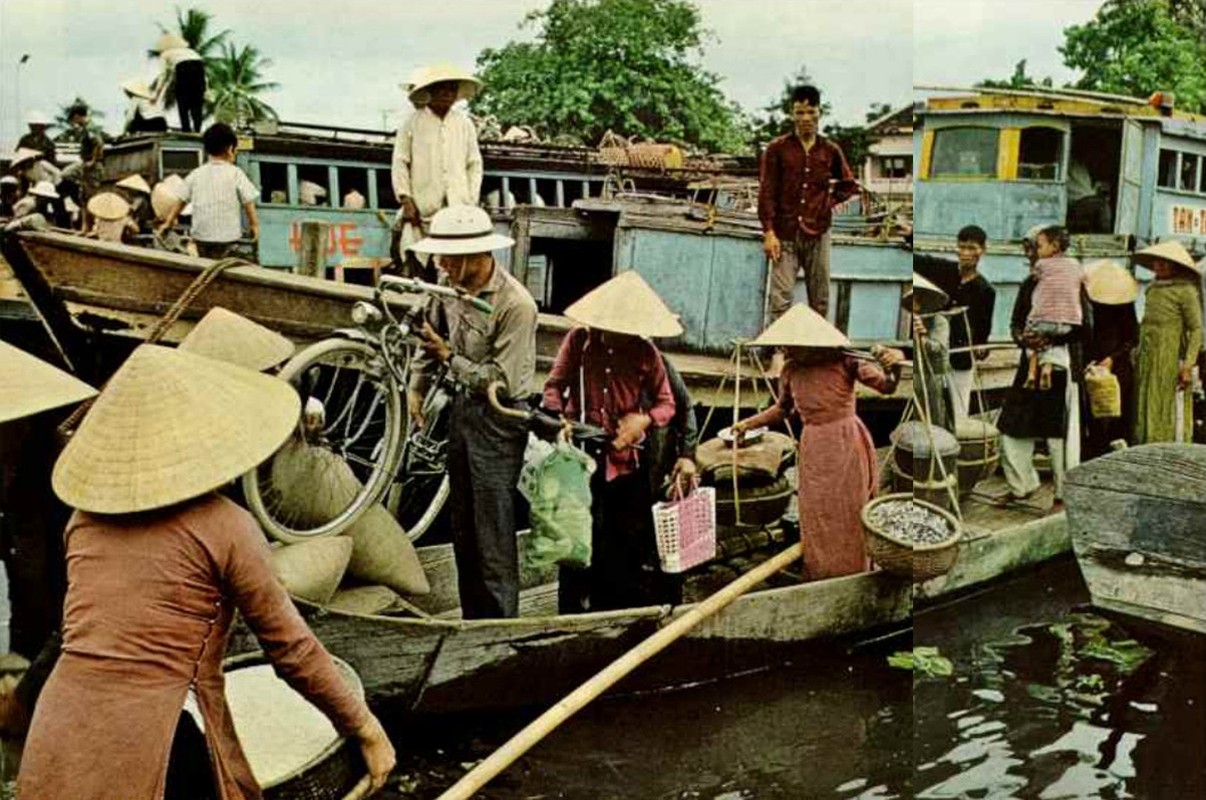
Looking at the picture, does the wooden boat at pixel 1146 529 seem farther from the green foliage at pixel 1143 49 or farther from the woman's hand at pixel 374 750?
the woman's hand at pixel 374 750

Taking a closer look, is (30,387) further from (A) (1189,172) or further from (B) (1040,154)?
(A) (1189,172)

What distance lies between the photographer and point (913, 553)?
406 cm

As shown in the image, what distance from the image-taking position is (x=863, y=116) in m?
4.11

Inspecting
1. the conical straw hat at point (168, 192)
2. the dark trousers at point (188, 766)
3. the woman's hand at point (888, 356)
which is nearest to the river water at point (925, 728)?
the woman's hand at point (888, 356)

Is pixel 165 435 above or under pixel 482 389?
above

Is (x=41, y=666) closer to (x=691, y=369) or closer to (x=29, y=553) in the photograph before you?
(x=29, y=553)

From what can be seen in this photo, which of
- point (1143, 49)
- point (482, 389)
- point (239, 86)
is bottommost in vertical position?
point (482, 389)

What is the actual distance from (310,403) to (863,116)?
6.94 ft

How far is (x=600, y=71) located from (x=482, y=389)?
1130mm

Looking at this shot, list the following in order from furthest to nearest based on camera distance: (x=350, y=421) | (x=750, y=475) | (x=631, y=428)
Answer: (x=750, y=475) < (x=631, y=428) < (x=350, y=421)

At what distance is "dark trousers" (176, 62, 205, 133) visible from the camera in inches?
136

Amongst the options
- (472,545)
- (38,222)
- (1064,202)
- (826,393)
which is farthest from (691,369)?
(38,222)

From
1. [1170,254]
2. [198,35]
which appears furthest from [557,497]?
[1170,254]

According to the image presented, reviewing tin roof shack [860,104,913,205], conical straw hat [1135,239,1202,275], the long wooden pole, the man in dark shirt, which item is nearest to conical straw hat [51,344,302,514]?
the long wooden pole
